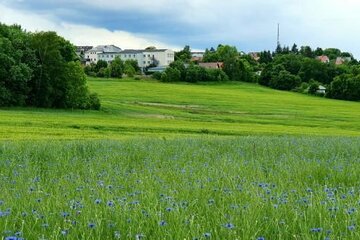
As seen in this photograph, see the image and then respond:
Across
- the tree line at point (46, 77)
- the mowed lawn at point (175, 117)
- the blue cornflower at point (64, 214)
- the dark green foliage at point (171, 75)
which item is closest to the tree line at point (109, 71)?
the dark green foliage at point (171, 75)

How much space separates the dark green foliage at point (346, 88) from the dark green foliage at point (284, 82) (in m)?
17.9

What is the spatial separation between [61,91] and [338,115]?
40.6 meters

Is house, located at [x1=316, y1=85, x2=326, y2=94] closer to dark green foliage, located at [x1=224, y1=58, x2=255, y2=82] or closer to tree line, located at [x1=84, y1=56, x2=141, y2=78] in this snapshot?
dark green foliage, located at [x1=224, y1=58, x2=255, y2=82]

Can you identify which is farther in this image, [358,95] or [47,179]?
[358,95]

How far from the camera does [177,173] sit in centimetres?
866

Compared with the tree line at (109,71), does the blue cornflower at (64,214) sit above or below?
above

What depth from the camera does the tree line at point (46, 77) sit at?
2566 inches

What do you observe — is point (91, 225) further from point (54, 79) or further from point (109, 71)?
point (109, 71)

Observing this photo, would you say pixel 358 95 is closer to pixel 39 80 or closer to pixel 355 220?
pixel 39 80

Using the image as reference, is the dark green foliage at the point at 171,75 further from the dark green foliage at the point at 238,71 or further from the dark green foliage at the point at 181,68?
the dark green foliage at the point at 238,71

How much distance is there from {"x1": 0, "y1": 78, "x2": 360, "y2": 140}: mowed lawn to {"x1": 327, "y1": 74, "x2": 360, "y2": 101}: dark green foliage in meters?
32.6

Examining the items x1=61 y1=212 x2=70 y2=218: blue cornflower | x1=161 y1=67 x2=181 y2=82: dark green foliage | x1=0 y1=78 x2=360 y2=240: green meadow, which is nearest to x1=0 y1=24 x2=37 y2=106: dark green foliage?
x1=0 y1=78 x2=360 y2=240: green meadow

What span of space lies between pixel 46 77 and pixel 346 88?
82.9 metres

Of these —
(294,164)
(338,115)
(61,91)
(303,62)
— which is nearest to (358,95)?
(303,62)
